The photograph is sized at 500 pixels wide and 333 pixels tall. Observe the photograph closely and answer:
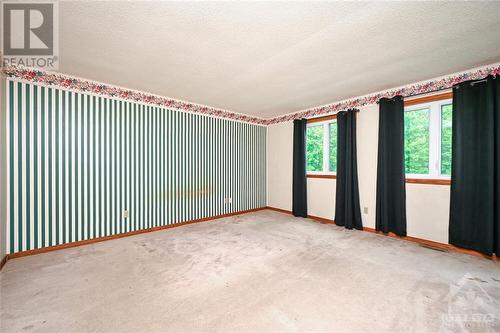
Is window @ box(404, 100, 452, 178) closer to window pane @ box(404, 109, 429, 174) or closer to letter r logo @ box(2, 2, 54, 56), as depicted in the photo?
window pane @ box(404, 109, 429, 174)

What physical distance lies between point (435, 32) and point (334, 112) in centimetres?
249

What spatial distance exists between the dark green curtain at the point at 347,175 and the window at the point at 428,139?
2.69 ft

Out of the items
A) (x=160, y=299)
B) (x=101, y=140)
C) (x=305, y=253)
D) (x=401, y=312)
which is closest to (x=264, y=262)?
(x=305, y=253)

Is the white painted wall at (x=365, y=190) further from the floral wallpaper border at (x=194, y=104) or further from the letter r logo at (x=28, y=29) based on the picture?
the letter r logo at (x=28, y=29)

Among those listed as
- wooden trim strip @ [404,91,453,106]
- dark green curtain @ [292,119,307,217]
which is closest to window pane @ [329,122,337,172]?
dark green curtain @ [292,119,307,217]

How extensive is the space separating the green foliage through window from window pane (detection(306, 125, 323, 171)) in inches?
8.4

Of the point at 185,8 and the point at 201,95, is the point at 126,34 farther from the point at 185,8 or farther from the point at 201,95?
the point at 201,95

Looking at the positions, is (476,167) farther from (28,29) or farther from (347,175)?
(28,29)

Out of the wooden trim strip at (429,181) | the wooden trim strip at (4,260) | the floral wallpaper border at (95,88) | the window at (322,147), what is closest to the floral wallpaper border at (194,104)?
the floral wallpaper border at (95,88)

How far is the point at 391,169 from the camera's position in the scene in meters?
3.58

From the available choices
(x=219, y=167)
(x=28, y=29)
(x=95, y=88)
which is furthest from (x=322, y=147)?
(x=28, y=29)

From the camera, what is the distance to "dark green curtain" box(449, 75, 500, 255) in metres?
2.68

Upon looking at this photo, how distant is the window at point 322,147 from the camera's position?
4625 mm

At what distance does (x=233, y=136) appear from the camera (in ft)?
17.1
